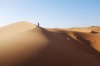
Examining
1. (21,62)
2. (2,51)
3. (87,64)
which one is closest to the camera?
(21,62)

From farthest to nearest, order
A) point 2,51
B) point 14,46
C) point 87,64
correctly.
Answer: point 87,64
point 14,46
point 2,51

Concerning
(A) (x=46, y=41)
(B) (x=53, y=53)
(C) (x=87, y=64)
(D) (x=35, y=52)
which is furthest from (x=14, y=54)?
(C) (x=87, y=64)

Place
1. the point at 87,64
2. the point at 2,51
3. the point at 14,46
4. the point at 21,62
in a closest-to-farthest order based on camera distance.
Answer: the point at 21,62
the point at 2,51
the point at 14,46
the point at 87,64

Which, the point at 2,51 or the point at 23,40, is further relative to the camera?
the point at 23,40

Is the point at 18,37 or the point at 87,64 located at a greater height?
the point at 18,37

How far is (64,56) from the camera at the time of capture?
36.6 feet

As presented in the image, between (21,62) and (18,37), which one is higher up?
(18,37)

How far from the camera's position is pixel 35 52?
10.4 meters

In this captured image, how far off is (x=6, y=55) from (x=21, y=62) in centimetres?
89

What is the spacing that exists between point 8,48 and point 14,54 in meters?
0.75

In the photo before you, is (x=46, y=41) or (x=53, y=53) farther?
(x=46, y=41)

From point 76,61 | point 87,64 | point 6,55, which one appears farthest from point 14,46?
point 87,64

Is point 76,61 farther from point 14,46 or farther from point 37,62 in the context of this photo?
point 14,46

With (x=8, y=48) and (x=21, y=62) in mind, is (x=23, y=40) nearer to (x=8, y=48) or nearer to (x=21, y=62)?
(x=8, y=48)
